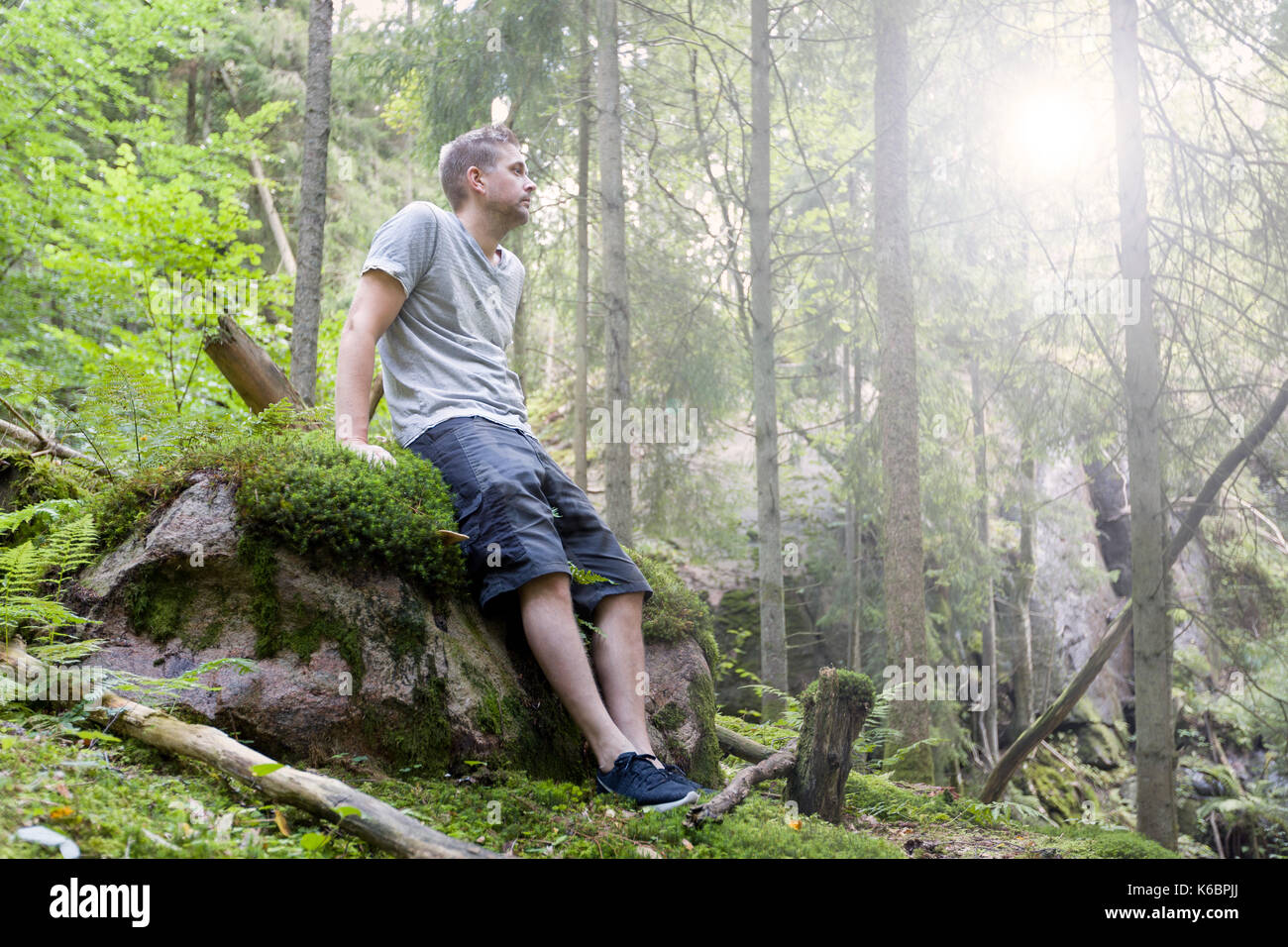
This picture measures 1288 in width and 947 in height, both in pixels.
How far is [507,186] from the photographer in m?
3.77

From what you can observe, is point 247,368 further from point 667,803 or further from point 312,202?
point 667,803

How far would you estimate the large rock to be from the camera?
113 inches

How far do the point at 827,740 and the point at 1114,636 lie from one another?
19.3ft

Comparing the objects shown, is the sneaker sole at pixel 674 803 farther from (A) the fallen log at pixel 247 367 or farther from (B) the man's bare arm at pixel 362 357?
(A) the fallen log at pixel 247 367

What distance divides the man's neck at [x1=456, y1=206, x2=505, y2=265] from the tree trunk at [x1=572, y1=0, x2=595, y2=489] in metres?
6.24

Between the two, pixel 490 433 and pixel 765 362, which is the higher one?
pixel 765 362

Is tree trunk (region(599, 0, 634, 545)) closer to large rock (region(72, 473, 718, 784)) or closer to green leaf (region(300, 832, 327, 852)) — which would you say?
large rock (region(72, 473, 718, 784))

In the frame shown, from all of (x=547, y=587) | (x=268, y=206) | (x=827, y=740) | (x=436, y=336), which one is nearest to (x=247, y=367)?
(x=436, y=336)

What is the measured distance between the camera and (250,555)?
10.1 feet

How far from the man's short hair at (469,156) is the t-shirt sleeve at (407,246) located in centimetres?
27

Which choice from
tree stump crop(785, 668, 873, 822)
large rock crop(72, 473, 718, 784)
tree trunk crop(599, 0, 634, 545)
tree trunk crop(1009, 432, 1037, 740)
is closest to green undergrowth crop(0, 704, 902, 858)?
large rock crop(72, 473, 718, 784)

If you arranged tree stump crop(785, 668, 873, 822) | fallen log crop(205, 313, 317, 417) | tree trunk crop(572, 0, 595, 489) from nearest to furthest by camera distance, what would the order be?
tree stump crop(785, 668, 873, 822) < fallen log crop(205, 313, 317, 417) < tree trunk crop(572, 0, 595, 489)

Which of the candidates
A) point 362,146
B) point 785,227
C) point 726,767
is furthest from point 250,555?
point 362,146
